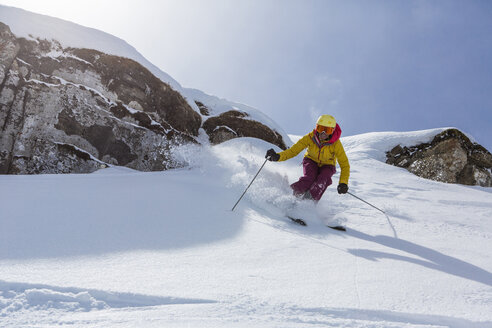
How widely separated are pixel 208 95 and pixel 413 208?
13.1 metres

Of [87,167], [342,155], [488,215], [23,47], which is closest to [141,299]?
[342,155]

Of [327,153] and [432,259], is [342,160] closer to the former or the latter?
[327,153]

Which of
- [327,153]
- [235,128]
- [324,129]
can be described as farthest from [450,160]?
[324,129]

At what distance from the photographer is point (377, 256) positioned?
210cm

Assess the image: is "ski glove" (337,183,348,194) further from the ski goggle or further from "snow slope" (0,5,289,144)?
"snow slope" (0,5,289,144)

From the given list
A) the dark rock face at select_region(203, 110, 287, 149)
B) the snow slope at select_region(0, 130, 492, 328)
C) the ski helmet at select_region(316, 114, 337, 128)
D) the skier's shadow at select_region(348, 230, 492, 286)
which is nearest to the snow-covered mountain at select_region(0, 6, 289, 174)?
the dark rock face at select_region(203, 110, 287, 149)

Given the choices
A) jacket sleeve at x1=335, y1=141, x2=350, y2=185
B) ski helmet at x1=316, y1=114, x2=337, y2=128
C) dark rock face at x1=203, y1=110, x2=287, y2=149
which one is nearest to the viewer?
ski helmet at x1=316, y1=114, x2=337, y2=128

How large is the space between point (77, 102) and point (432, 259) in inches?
316

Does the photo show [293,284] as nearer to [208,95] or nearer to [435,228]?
[435,228]

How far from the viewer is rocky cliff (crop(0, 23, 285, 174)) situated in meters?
5.98

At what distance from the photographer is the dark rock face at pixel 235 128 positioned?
1138 cm

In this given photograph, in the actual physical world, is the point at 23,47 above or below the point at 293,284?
above

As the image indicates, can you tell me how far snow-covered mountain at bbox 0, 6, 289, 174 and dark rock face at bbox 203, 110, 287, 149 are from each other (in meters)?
1.90

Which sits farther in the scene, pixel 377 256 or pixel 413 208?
pixel 413 208
